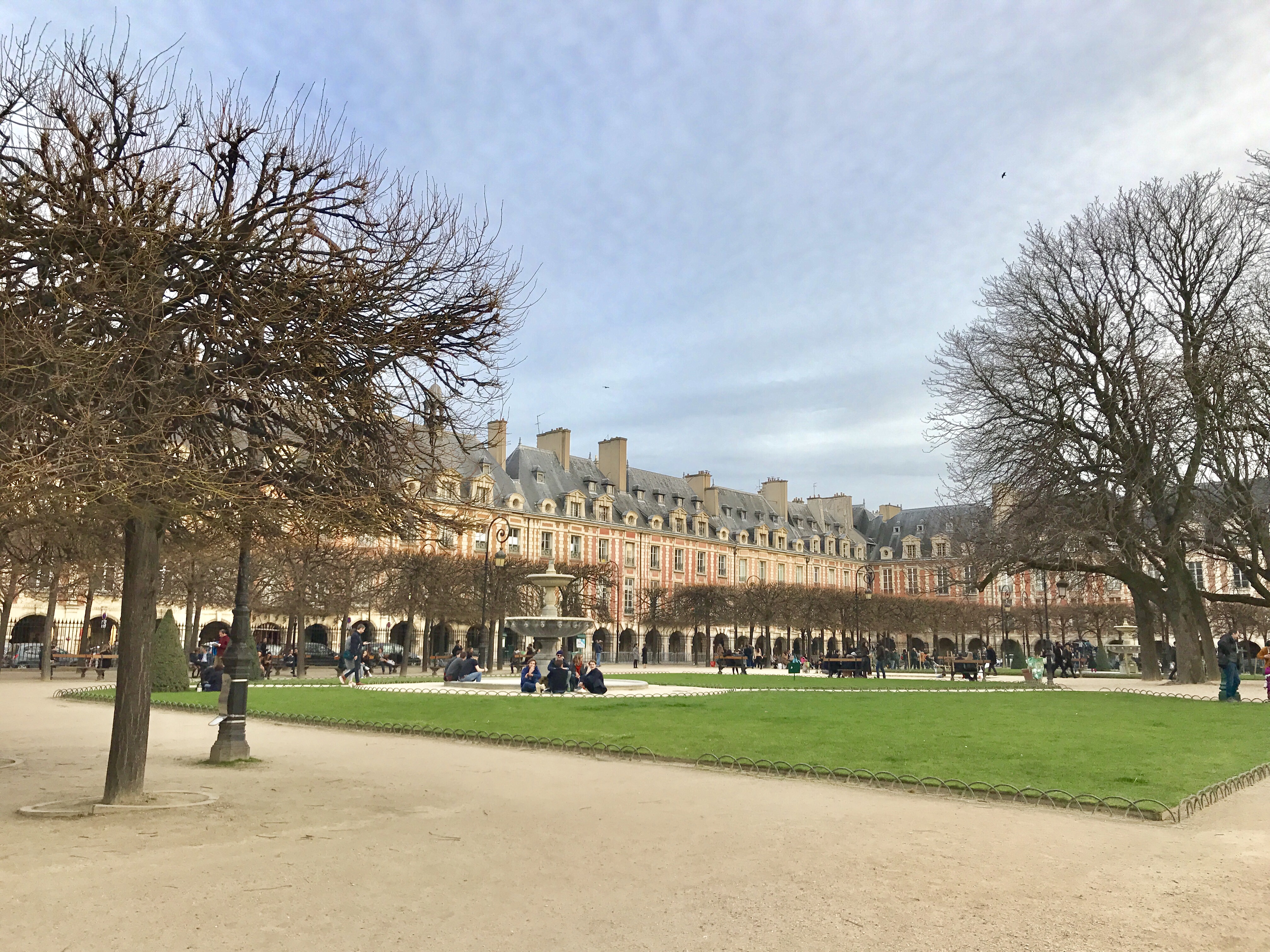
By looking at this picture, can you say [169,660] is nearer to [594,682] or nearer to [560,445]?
[594,682]

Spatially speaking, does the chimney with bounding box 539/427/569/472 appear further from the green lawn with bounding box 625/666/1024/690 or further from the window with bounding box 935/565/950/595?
the window with bounding box 935/565/950/595

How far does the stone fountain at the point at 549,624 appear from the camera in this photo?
26.7 metres

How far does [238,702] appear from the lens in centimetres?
1060

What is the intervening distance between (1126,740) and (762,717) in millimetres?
5015

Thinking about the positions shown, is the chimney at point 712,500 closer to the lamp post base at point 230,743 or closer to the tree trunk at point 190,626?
the tree trunk at point 190,626

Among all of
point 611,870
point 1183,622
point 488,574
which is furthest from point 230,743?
point 488,574

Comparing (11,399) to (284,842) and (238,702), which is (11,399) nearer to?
(284,842)

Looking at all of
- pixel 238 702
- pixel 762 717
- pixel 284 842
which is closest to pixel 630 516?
pixel 762 717

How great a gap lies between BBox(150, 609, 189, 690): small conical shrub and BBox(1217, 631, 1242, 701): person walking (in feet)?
71.0

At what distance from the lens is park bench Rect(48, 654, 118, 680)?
29.0 metres

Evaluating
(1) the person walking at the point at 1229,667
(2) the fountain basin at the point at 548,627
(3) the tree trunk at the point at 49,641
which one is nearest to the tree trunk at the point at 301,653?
(3) the tree trunk at the point at 49,641

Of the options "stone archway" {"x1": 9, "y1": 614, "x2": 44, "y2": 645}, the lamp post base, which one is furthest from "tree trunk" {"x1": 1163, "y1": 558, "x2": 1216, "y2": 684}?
"stone archway" {"x1": 9, "y1": 614, "x2": 44, "y2": 645}

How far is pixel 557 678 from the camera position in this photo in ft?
69.4

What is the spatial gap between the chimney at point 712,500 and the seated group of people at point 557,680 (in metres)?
Answer: 51.1
